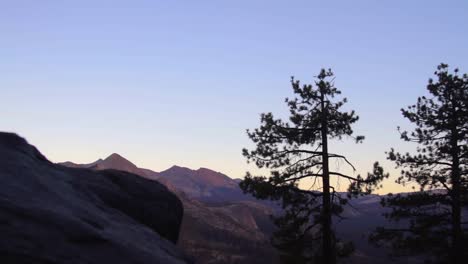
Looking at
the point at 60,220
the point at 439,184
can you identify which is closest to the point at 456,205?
the point at 439,184

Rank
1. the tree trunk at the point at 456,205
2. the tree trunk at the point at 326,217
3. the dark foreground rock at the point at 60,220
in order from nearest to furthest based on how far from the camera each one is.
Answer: the dark foreground rock at the point at 60,220, the tree trunk at the point at 326,217, the tree trunk at the point at 456,205

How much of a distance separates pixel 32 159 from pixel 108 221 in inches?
90.6

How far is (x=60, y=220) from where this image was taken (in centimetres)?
624

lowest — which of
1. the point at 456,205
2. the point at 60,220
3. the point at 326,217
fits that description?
the point at 60,220

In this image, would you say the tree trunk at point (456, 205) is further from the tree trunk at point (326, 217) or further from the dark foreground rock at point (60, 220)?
the dark foreground rock at point (60, 220)

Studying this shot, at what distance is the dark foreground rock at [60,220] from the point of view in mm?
5402

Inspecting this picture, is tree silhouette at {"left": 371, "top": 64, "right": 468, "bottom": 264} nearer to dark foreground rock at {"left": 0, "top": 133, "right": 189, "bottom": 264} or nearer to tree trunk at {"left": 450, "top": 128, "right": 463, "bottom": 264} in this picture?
tree trunk at {"left": 450, "top": 128, "right": 463, "bottom": 264}

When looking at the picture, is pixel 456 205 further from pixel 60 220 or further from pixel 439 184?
pixel 60 220

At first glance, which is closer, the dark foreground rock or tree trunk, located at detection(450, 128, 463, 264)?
the dark foreground rock

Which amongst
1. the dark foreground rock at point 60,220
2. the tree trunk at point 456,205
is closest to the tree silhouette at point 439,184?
the tree trunk at point 456,205

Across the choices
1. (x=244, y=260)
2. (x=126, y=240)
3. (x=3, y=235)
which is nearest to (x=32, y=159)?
(x=126, y=240)

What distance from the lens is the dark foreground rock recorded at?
540 cm

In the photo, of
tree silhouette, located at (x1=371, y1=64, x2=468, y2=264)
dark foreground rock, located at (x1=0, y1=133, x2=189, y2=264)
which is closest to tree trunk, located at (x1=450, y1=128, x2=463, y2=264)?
tree silhouette, located at (x1=371, y1=64, x2=468, y2=264)

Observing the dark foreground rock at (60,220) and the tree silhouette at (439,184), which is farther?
the tree silhouette at (439,184)
